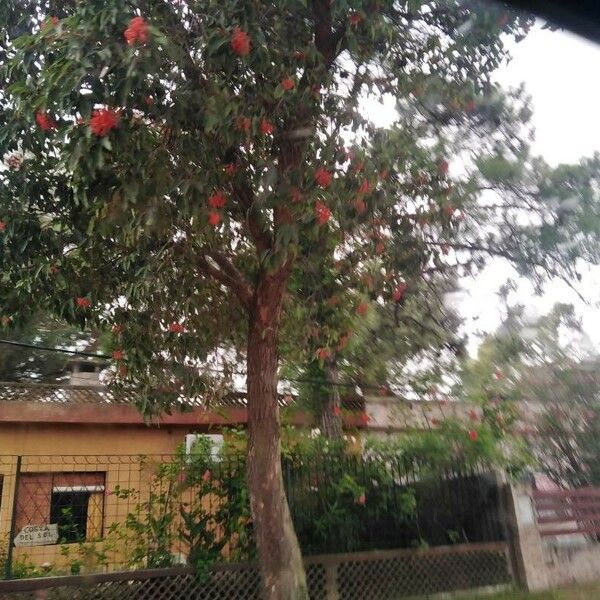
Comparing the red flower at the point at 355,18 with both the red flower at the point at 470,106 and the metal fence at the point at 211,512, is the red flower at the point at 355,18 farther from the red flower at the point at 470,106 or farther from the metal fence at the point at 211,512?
the metal fence at the point at 211,512

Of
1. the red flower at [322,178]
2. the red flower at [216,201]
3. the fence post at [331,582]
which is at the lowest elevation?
the fence post at [331,582]

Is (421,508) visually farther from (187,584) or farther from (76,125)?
(76,125)

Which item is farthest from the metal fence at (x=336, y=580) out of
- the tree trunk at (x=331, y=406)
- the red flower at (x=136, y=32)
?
the red flower at (x=136, y=32)

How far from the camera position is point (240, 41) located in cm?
527

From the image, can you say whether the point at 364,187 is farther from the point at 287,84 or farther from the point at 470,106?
the point at 470,106

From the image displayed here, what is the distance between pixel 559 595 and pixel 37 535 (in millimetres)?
6075

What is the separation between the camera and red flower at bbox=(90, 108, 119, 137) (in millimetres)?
4637

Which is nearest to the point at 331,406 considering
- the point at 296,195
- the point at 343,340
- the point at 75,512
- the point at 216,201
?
the point at 343,340

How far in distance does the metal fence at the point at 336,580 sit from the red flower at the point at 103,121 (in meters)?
4.09

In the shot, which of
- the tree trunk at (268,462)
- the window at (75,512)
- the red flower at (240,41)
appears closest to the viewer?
the red flower at (240,41)

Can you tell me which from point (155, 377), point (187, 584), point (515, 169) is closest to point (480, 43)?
point (515, 169)

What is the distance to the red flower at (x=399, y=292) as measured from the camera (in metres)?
7.49

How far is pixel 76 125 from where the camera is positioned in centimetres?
476

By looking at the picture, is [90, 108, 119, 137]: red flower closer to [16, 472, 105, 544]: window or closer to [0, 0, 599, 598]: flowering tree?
[0, 0, 599, 598]: flowering tree
